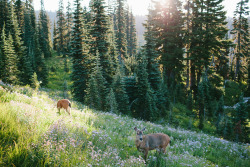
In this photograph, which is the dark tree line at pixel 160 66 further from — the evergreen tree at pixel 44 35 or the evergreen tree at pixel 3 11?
the evergreen tree at pixel 44 35

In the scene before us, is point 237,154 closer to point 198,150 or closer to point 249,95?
point 198,150

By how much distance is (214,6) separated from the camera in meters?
29.9

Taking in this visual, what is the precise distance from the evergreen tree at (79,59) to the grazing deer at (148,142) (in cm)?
1875

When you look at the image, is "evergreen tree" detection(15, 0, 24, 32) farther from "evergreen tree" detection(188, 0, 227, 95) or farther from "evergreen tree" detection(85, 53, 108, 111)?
"evergreen tree" detection(188, 0, 227, 95)

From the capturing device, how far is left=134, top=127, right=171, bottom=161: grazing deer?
5.26m

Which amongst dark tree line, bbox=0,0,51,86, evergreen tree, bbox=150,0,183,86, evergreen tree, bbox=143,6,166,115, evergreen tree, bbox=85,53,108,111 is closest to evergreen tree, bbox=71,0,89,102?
evergreen tree, bbox=85,53,108,111

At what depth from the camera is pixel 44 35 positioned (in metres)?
64.7

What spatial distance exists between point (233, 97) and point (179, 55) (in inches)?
587

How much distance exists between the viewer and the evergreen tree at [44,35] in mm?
58194

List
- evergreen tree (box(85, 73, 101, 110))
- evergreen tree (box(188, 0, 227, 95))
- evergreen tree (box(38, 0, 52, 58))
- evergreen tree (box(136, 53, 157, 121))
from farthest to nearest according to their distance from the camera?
evergreen tree (box(38, 0, 52, 58)), evergreen tree (box(188, 0, 227, 95)), evergreen tree (box(136, 53, 157, 121)), evergreen tree (box(85, 73, 101, 110))

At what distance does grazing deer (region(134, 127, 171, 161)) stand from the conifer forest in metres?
8.84

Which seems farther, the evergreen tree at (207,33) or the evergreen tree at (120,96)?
the evergreen tree at (207,33)

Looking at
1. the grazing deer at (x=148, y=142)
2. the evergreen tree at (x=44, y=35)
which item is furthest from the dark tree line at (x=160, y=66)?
the evergreen tree at (x=44, y=35)

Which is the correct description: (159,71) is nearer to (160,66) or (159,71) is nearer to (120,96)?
(120,96)
